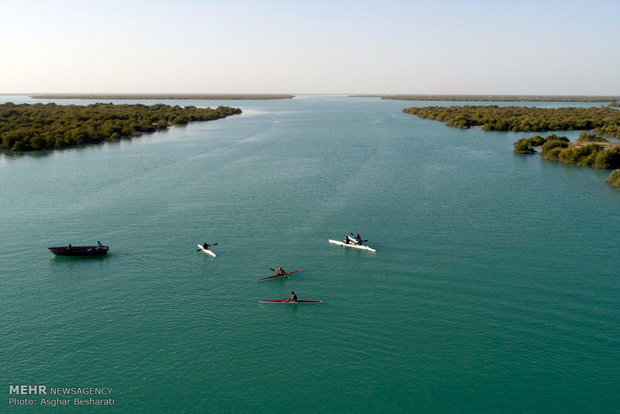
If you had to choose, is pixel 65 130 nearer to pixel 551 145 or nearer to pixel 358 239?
pixel 358 239

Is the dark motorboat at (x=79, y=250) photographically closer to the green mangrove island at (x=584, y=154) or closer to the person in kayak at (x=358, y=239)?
the person in kayak at (x=358, y=239)

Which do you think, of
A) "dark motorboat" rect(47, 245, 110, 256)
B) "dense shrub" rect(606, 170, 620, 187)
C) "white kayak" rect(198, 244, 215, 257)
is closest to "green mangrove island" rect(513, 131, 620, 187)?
"dense shrub" rect(606, 170, 620, 187)

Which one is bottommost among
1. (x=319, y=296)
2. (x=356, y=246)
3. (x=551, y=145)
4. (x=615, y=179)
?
(x=319, y=296)

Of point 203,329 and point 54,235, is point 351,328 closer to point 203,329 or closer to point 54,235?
point 203,329

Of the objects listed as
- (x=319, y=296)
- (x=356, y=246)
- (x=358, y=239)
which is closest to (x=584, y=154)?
(x=358, y=239)
